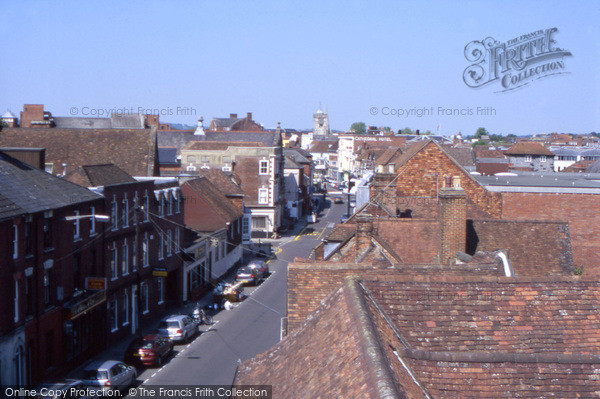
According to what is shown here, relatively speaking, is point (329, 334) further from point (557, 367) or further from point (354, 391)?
point (557, 367)

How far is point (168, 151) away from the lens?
235 ft

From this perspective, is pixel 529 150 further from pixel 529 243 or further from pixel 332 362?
pixel 332 362

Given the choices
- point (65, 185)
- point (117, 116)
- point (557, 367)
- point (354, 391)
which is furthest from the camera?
point (117, 116)

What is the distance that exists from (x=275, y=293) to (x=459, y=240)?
24.3 m

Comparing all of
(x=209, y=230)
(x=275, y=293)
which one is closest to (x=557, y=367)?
(x=275, y=293)

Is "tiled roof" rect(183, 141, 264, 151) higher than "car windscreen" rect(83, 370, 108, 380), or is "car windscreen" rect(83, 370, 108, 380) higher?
"tiled roof" rect(183, 141, 264, 151)

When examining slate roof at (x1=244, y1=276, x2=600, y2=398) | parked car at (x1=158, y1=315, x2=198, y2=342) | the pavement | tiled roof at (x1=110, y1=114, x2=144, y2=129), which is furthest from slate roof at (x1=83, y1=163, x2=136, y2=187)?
tiled roof at (x1=110, y1=114, x2=144, y2=129)

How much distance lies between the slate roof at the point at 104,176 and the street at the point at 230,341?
29.6ft

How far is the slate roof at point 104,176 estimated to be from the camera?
32.0 metres

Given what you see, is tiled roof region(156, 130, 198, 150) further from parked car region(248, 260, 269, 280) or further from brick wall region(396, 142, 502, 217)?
brick wall region(396, 142, 502, 217)

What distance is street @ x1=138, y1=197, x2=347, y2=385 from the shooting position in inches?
1045

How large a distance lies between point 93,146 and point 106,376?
86.9ft

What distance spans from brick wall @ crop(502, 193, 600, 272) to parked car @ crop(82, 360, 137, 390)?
19.6 m

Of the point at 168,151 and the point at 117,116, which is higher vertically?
the point at 117,116
